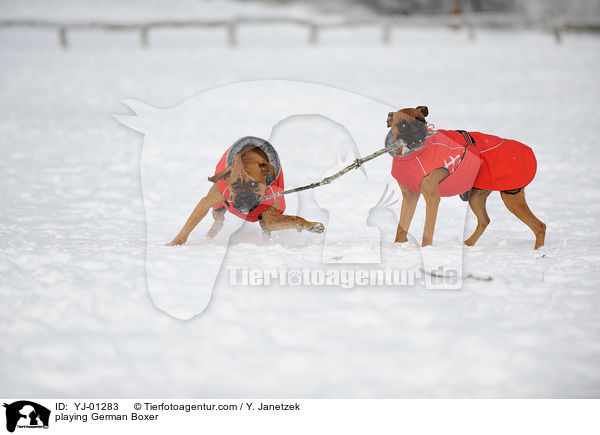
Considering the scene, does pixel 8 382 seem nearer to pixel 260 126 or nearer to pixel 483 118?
pixel 260 126

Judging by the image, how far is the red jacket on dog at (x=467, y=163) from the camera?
10.4 ft

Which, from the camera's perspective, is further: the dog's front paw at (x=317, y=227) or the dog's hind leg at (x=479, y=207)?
the dog's hind leg at (x=479, y=207)

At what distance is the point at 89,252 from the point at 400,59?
10469 mm

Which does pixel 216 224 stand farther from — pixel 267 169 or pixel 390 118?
pixel 390 118

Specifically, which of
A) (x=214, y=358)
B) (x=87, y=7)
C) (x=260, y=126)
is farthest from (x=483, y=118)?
(x=87, y=7)

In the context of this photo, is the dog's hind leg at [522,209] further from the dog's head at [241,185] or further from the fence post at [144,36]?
the fence post at [144,36]

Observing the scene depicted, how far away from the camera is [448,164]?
10.4 feet

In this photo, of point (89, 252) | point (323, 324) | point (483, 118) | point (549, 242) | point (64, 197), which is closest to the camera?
point (323, 324)

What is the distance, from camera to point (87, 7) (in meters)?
20.7

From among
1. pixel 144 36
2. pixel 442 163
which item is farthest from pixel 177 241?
pixel 144 36

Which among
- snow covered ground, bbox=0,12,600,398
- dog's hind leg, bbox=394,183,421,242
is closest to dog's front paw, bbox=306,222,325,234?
snow covered ground, bbox=0,12,600,398

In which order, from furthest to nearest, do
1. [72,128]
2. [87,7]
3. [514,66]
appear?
Result: [87,7]
[514,66]
[72,128]

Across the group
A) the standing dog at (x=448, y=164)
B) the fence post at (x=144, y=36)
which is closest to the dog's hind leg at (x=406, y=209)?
the standing dog at (x=448, y=164)

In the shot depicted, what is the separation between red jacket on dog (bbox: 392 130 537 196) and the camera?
3.17 m
